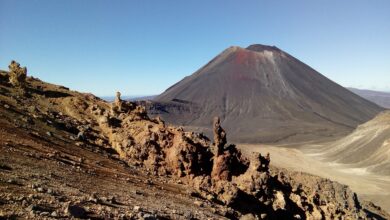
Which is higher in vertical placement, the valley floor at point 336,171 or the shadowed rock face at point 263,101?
the shadowed rock face at point 263,101

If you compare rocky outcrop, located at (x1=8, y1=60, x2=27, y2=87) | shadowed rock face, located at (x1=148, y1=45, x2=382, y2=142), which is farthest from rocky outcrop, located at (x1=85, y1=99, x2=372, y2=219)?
shadowed rock face, located at (x1=148, y1=45, x2=382, y2=142)

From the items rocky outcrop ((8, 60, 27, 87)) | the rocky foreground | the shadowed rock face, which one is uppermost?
the shadowed rock face

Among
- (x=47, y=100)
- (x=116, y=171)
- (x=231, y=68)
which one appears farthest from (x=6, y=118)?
(x=231, y=68)

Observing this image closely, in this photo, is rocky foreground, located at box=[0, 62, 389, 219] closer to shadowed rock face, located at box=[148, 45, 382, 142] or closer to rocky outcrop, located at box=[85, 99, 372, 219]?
rocky outcrop, located at box=[85, 99, 372, 219]

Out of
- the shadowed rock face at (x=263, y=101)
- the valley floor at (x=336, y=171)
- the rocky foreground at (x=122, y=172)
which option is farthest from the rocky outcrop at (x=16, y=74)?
the shadowed rock face at (x=263, y=101)

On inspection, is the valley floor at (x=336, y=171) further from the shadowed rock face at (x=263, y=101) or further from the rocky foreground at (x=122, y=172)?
the rocky foreground at (x=122, y=172)

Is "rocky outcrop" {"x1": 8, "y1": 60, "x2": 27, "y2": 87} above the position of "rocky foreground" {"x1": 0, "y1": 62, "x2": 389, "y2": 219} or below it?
above

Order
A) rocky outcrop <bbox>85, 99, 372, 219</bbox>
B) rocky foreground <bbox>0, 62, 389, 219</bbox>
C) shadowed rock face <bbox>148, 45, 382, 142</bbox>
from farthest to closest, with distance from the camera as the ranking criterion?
1. shadowed rock face <bbox>148, 45, 382, 142</bbox>
2. rocky outcrop <bbox>85, 99, 372, 219</bbox>
3. rocky foreground <bbox>0, 62, 389, 219</bbox>
